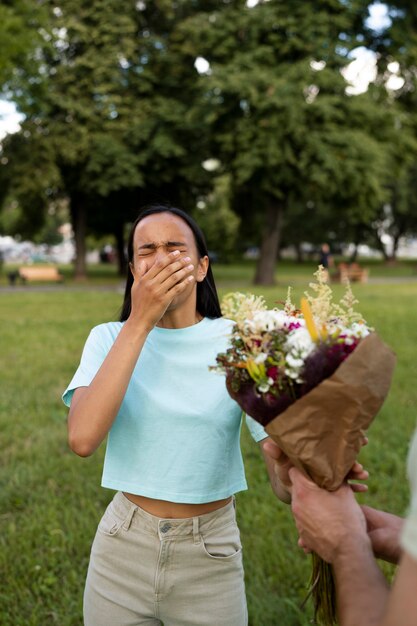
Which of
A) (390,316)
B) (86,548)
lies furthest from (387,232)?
(86,548)

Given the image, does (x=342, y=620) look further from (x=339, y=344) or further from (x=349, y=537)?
(x=339, y=344)

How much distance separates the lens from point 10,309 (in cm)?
1667

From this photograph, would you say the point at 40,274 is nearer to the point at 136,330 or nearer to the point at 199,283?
the point at 199,283

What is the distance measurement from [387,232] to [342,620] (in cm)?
5545

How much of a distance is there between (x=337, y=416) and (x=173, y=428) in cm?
79

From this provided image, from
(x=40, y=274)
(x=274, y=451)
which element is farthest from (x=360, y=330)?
(x=40, y=274)

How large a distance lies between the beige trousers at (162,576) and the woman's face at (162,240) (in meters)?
0.74

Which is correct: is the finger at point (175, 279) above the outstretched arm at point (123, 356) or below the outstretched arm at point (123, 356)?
above

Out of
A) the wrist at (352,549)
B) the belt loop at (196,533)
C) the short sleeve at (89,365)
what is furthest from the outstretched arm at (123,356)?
the wrist at (352,549)

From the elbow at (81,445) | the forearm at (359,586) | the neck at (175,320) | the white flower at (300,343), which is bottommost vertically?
the forearm at (359,586)

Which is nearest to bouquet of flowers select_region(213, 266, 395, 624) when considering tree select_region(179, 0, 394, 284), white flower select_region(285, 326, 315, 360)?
Result: white flower select_region(285, 326, 315, 360)

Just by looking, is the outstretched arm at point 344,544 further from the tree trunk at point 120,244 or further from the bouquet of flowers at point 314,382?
the tree trunk at point 120,244

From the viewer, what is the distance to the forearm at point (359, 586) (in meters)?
1.21

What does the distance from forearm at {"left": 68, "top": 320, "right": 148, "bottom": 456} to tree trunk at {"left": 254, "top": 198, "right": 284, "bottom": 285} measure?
2443cm
